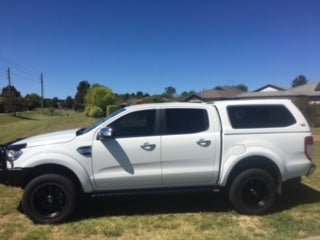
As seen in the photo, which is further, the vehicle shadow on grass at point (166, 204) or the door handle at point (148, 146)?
the vehicle shadow on grass at point (166, 204)

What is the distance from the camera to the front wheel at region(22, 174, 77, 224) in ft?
20.4

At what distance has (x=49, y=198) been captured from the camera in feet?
20.7

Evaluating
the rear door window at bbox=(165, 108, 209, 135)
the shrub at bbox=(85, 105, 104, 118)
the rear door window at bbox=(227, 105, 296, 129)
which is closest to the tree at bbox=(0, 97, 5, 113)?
the shrub at bbox=(85, 105, 104, 118)

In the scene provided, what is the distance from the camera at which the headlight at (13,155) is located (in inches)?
249

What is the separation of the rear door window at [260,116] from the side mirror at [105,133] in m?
2.01

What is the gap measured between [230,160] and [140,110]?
1.66 metres

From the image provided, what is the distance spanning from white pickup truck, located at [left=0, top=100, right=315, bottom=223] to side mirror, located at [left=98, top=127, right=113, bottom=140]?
15 mm

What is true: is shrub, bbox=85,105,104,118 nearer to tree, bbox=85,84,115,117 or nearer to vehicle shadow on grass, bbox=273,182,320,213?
tree, bbox=85,84,115,117

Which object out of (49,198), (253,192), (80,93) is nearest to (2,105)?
(80,93)

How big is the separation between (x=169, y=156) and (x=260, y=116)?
1726 mm

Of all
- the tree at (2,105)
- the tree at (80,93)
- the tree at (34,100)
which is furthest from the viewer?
the tree at (80,93)

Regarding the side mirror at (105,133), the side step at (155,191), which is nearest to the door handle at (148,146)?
the side mirror at (105,133)

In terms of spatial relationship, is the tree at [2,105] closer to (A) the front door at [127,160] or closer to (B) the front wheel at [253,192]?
(A) the front door at [127,160]

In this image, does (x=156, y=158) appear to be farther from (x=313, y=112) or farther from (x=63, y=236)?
(x=313, y=112)
